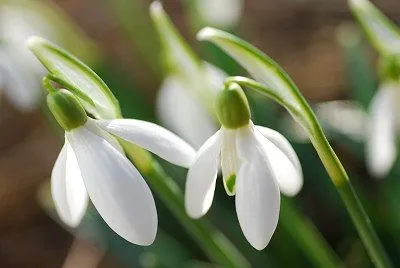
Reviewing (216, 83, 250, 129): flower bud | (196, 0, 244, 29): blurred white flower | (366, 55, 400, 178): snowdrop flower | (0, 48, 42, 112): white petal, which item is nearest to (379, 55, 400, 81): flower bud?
(366, 55, 400, 178): snowdrop flower

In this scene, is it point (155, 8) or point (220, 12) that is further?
point (220, 12)

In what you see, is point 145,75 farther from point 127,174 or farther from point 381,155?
point 127,174

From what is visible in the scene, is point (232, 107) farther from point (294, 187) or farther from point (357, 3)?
point (357, 3)

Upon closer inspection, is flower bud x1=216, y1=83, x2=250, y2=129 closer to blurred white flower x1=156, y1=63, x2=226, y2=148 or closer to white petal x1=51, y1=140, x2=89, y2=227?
white petal x1=51, y1=140, x2=89, y2=227

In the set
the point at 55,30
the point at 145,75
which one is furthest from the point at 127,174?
the point at 145,75

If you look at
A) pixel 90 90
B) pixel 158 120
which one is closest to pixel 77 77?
pixel 90 90

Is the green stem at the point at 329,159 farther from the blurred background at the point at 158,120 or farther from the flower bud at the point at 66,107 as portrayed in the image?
the blurred background at the point at 158,120

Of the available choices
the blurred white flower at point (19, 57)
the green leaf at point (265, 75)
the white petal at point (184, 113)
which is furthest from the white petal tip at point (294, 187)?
the blurred white flower at point (19, 57)
